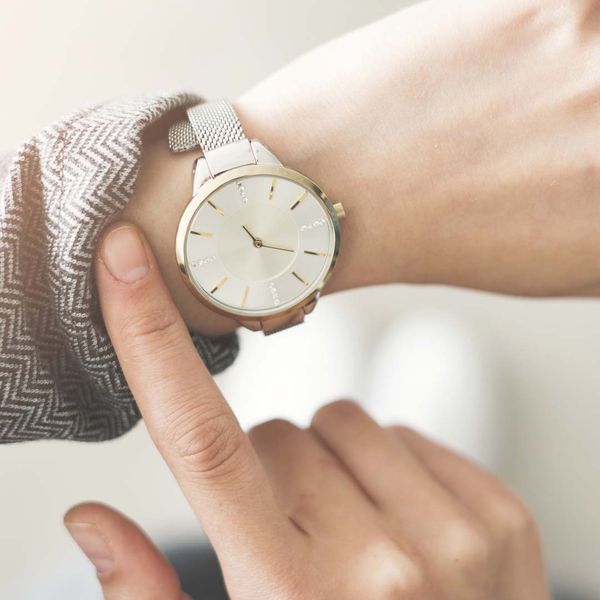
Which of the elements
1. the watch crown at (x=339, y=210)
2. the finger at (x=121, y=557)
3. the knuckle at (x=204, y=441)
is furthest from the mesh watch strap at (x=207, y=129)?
the finger at (x=121, y=557)

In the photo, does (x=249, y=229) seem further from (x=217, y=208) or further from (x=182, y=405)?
(x=182, y=405)

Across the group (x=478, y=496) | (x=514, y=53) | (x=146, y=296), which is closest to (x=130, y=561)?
(x=146, y=296)

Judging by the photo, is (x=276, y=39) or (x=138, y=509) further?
(x=276, y=39)

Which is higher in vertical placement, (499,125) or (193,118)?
(193,118)

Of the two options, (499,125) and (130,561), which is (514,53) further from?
(130,561)

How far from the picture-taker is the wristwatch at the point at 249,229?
69 cm

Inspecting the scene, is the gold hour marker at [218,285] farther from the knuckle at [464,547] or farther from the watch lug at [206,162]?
the knuckle at [464,547]

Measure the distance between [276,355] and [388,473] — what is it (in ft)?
1.63

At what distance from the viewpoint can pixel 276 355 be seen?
4.14 ft

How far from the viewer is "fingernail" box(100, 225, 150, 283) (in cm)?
64

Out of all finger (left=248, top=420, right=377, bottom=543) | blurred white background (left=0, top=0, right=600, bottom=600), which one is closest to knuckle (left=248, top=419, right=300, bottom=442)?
finger (left=248, top=420, right=377, bottom=543)

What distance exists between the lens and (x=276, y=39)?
140cm

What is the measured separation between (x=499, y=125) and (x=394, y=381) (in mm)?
554

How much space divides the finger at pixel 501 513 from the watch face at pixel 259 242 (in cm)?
32
